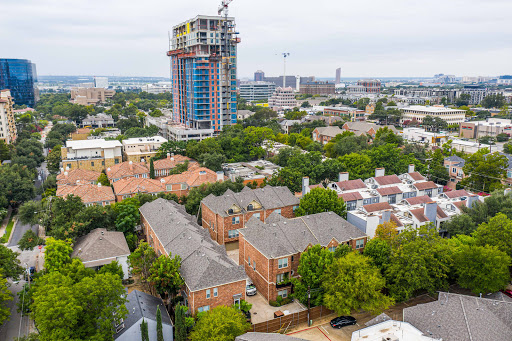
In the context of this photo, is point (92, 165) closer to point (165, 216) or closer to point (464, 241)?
point (165, 216)

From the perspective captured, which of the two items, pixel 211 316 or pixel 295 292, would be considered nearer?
pixel 211 316

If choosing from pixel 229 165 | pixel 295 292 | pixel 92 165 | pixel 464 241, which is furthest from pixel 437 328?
pixel 92 165

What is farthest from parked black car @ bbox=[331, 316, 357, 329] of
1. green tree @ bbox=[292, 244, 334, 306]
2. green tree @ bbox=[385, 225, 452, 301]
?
green tree @ bbox=[385, 225, 452, 301]

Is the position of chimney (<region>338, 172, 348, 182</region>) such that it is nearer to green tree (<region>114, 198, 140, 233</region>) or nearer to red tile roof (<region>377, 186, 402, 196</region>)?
red tile roof (<region>377, 186, 402, 196</region>)

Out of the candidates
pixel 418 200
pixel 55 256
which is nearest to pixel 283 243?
pixel 55 256

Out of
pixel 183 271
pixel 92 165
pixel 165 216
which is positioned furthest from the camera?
pixel 92 165

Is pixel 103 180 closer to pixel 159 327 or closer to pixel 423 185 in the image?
pixel 159 327

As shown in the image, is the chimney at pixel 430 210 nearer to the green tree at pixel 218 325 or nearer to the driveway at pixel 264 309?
the driveway at pixel 264 309
